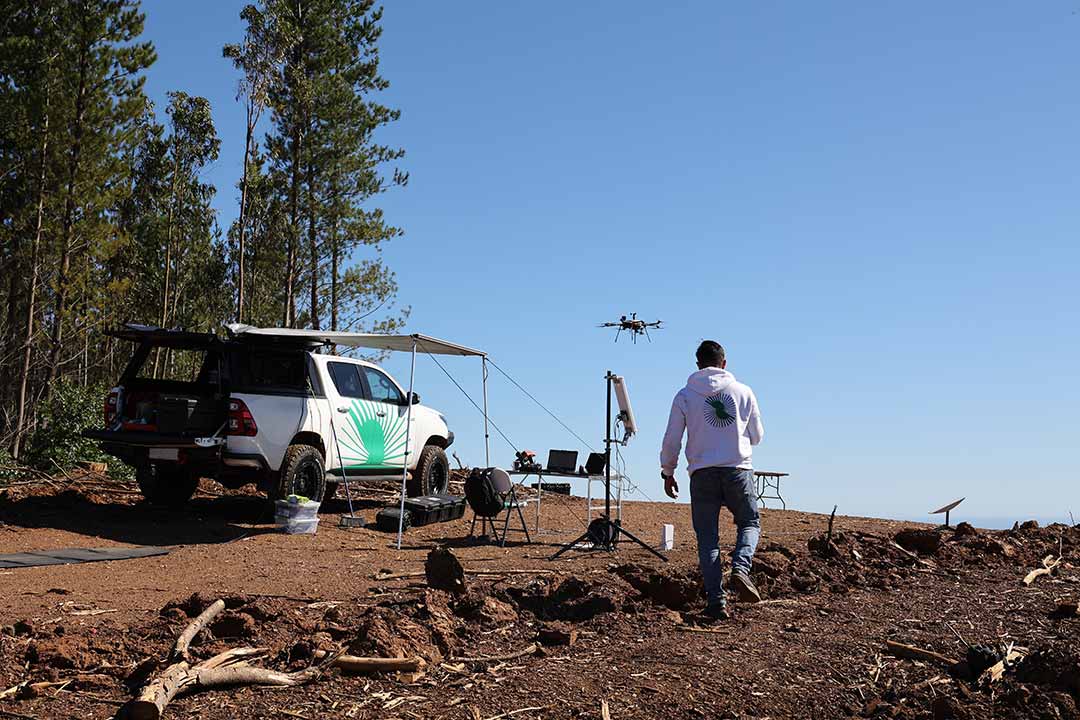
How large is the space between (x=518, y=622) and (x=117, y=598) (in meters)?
2.94

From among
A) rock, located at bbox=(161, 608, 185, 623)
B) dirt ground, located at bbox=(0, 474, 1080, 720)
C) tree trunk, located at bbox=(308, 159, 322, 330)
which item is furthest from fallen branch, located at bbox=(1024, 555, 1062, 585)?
tree trunk, located at bbox=(308, 159, 322, 330)

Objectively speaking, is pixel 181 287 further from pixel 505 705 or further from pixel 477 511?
pixel 505 705

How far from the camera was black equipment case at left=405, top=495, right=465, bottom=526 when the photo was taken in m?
12.4

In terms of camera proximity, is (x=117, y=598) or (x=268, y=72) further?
(x=268, y=72)

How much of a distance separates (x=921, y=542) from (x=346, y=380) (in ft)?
21.8

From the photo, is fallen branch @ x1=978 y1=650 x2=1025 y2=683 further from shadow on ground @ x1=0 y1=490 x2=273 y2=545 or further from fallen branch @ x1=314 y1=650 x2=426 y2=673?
shadow on ground @ x1=0 y1=490 x2=273 y2=545

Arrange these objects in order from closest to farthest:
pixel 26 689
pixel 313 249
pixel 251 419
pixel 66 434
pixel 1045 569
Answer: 1. pixel 26 689
2. pixel 1045 569
3. pixel 251 419
4. pixel 66 434
5. pixel 313 249

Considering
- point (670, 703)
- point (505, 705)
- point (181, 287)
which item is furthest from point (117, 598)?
point (181, 287)

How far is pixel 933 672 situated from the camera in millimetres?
5488

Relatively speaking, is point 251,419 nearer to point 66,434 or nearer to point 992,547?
point 66,434

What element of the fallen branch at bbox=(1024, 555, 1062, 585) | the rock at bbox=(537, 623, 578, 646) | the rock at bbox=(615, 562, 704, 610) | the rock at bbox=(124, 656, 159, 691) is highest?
the fallen branch at bbox=(1024, 555, 1062, 585)

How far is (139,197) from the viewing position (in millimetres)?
34719

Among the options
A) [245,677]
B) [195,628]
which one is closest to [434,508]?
[195,628]

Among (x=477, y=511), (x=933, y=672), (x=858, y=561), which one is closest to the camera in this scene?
(x=933, y=672)
